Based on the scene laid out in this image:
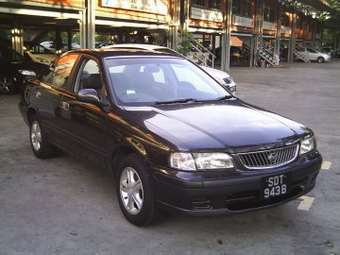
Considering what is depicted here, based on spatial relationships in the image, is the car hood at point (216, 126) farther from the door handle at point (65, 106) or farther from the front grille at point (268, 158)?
the door handle at point (65, 106)

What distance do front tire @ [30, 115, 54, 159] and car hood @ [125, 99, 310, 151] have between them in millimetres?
2218

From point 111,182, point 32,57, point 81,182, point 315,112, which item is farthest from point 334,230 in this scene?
point 32,57

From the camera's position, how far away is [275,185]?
3619mm

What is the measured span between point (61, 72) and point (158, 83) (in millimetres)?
1505

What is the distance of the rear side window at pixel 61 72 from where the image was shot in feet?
17.5

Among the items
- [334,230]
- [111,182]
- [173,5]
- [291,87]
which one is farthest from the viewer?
[173,5]

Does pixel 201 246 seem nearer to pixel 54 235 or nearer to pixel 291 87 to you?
pixel 54 235

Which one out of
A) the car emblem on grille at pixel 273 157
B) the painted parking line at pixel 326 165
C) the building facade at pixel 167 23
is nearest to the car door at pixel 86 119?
the car emblem on grille at pixel 273 157

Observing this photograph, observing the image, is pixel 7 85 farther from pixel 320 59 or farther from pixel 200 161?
pixel 320 59

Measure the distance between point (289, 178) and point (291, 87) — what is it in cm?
1475

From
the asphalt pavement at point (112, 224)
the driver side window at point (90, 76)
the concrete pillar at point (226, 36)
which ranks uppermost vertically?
the concrete pillar at point (226, 36)

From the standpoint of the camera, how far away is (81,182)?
5.16m

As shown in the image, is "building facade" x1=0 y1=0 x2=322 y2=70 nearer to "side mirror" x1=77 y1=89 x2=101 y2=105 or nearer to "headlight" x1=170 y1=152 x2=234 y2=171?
"side mirror" x1=77 y1=89 x2=101 y2=105

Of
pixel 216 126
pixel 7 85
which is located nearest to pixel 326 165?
pixel 216 126
